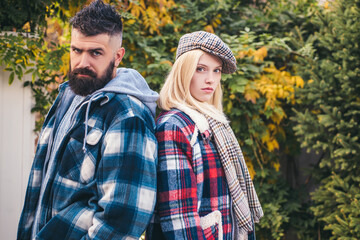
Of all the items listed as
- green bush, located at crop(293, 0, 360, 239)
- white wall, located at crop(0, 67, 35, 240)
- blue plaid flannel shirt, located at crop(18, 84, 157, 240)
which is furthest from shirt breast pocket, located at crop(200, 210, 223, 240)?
green bush, located at crop(293, 0, 360, 239)

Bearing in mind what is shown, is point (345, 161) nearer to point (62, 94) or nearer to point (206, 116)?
point (206, 116)

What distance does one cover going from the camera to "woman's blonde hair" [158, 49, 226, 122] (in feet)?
6.29

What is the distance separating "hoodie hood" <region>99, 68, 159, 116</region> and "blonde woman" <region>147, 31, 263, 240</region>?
13cm

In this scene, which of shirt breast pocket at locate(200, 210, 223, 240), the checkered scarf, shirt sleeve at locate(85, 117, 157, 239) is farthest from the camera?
the checkered scarf

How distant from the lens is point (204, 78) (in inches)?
76.9

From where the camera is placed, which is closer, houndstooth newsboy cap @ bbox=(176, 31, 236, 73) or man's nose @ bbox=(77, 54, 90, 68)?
man's nose @ bbox=(77, 54, 90, 68)

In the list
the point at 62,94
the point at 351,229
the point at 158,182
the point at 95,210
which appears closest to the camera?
the point at 95,210

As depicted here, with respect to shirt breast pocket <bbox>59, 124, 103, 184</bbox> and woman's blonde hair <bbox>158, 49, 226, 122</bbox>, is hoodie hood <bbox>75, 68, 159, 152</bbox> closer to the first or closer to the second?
shirt breast pocket <bbox>59, 124, 103, 184</bbox>

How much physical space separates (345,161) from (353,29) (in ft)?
3.96

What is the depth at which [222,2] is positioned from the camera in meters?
4.20

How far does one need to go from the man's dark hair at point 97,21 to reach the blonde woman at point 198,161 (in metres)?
0.45

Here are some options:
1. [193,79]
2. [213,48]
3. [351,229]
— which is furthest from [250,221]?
[351,229]

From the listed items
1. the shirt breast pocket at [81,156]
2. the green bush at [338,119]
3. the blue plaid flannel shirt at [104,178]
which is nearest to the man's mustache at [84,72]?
the blue plaid flannel shirt at [104,178]

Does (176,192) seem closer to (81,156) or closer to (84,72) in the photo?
(81,156)
